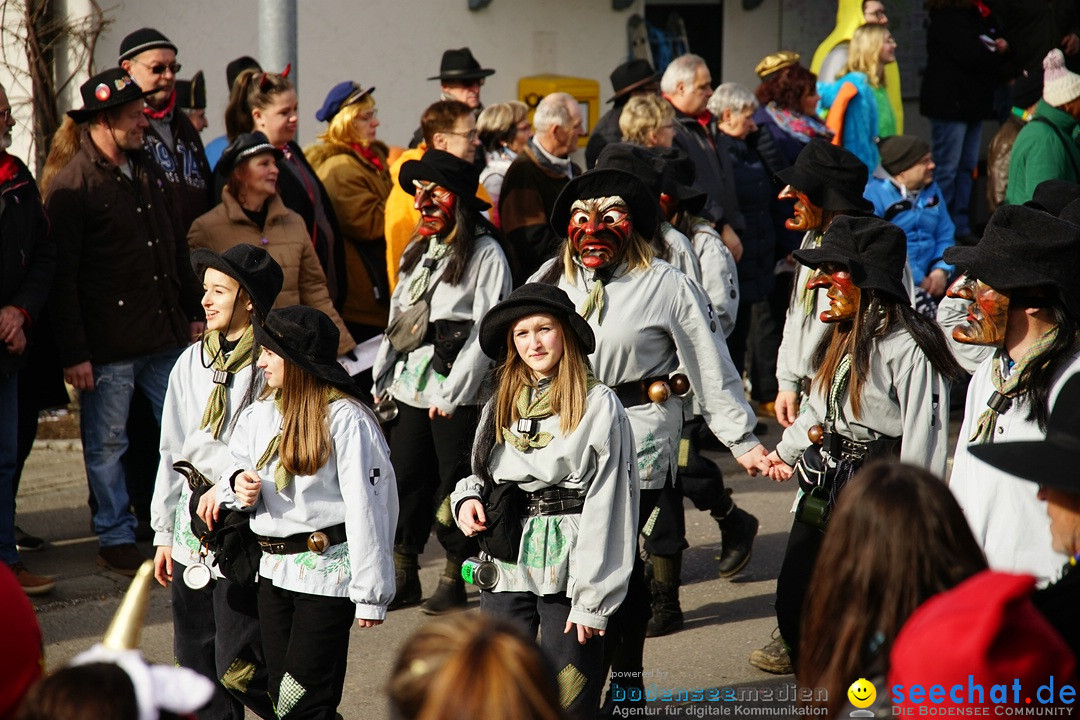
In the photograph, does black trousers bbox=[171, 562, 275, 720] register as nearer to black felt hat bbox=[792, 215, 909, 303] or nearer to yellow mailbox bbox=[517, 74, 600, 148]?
black felt hat bbox=[792, 215, 909, 303]

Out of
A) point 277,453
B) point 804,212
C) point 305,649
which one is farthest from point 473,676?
point 804,212

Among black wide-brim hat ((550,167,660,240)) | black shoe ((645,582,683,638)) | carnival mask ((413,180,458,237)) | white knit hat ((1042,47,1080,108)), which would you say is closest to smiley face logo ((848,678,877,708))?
black wide-brim hat ((550,167,660,240))

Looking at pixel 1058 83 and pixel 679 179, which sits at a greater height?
pixel 1058 83

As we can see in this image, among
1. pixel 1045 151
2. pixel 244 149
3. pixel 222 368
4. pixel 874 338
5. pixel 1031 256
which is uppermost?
pixel 1045 151

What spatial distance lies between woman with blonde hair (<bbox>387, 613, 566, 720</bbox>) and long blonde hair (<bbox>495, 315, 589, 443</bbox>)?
6.59ft

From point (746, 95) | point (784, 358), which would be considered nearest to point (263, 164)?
point (784, 358)

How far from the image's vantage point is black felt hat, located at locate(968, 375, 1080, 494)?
2875 millimetres

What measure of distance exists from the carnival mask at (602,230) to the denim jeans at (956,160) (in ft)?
23.7

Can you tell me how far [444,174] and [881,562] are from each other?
152 inches

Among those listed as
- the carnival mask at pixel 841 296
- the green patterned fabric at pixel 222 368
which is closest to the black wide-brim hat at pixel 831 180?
the carnival mask at pixel 841 296

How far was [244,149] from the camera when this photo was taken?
6582 millimetres

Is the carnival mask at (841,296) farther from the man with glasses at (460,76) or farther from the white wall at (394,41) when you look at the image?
the white wall at (394,41)

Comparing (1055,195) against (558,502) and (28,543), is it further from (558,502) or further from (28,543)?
(28,543)

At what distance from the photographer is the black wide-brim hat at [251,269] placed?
473 centimetres
